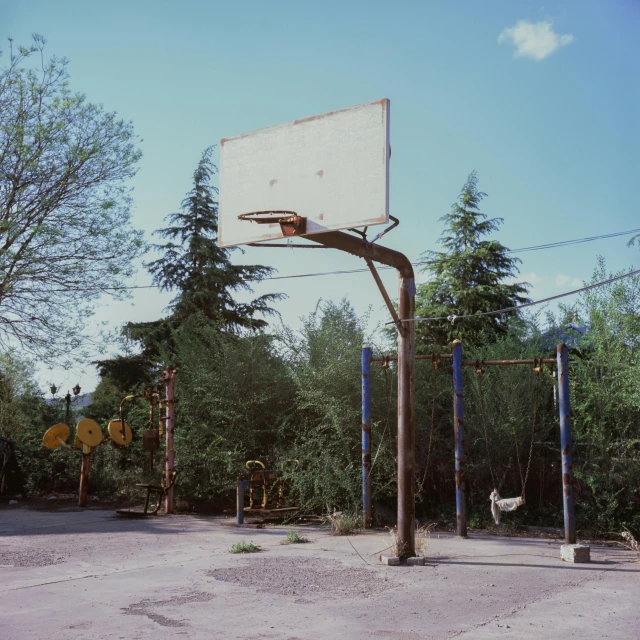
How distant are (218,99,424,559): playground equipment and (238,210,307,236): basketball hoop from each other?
0.01 meters

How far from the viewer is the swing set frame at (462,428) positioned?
9109 mm

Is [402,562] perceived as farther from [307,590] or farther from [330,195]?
[330,195]

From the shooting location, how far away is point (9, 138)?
18.6m

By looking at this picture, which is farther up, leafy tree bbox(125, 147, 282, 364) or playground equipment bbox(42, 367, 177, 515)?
leafy tree bbox(125, 147, 282, 364)

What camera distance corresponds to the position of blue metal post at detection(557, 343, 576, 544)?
29.7 feet

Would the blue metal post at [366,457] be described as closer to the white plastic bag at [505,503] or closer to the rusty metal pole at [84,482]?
the white plastic bag at [505,503]

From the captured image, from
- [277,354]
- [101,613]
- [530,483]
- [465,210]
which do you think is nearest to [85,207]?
[277,354]

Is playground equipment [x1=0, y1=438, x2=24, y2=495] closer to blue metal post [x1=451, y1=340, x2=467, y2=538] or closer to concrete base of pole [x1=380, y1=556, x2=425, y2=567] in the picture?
blue metal post [x1=451, y1=340, x2=467, y2=538]

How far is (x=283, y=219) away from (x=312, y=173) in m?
0.60

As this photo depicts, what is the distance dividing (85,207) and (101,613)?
14839 mm

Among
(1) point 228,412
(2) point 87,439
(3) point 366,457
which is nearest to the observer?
(3) point 366,457

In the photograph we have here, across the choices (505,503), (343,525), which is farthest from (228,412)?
(505,503)

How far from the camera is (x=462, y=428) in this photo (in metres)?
10.1

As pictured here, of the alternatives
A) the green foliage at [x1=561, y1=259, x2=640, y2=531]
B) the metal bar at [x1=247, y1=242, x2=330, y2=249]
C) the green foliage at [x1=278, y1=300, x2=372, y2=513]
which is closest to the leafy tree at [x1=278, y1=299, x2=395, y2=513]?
the green foliage at [x1=278, y1=300, x2=372, y2=513]
